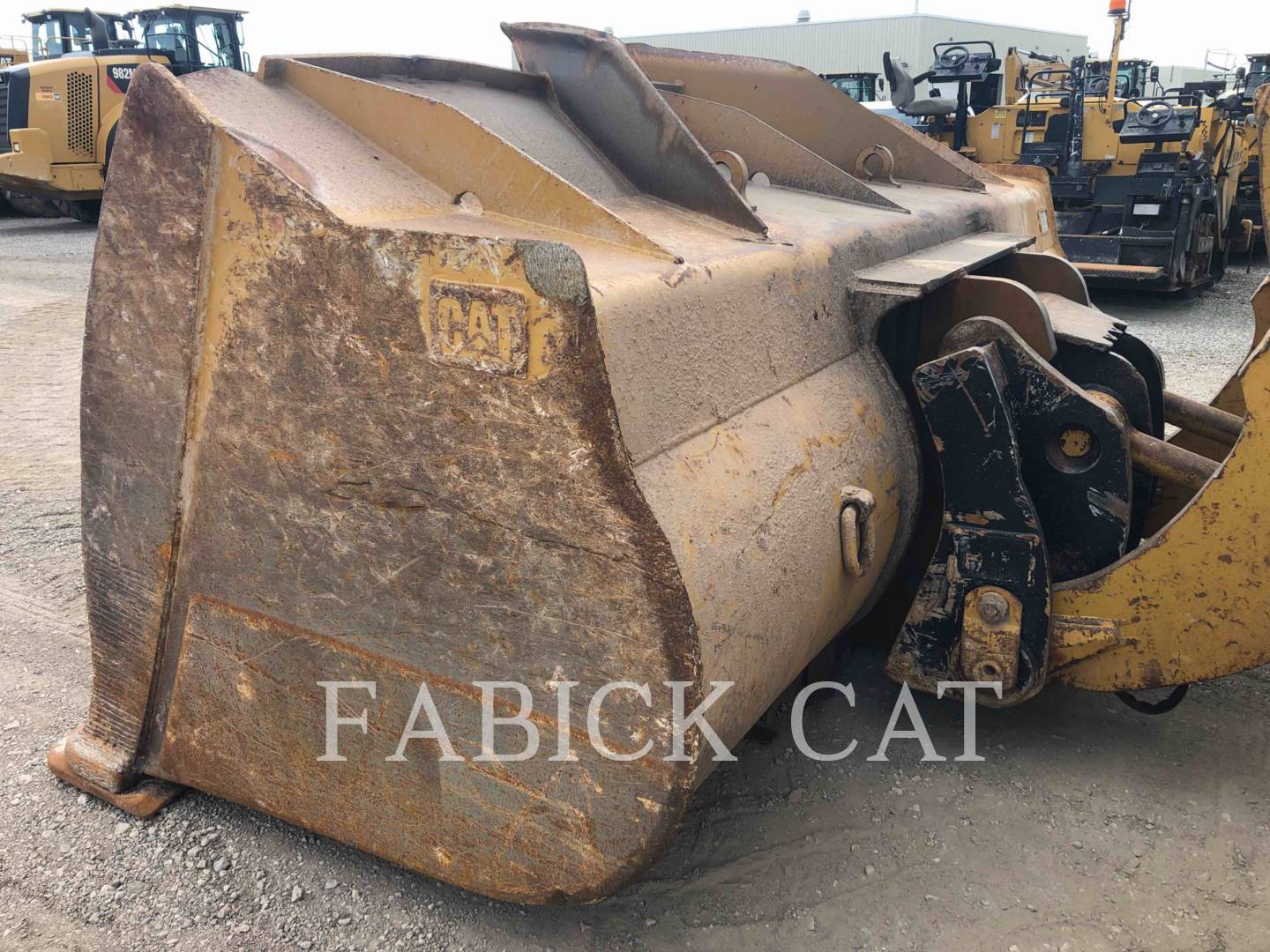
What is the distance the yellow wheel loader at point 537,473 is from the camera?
1616mm

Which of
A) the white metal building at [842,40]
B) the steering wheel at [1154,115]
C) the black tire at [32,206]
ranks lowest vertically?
the black tire at [32,206]

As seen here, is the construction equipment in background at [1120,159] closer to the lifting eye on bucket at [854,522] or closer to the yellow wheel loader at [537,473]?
the yellow wheel loader at [537,473]

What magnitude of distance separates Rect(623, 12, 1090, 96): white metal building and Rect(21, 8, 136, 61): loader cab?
69.7 ft

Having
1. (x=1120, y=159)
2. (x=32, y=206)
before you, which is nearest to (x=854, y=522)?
(x=1120, y=159)

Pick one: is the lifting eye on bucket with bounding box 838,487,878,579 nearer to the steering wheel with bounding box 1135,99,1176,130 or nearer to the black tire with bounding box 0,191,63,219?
the steering wheel with bounding box 1135,99,1176,130

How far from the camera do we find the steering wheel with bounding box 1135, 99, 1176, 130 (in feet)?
31.0

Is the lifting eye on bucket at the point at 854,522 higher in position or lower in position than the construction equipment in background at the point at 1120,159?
lower

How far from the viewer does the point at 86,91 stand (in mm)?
12312

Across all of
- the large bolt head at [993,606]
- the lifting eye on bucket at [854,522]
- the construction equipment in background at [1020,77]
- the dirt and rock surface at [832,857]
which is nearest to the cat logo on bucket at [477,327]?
the lifting eye on bucket at [854,522]

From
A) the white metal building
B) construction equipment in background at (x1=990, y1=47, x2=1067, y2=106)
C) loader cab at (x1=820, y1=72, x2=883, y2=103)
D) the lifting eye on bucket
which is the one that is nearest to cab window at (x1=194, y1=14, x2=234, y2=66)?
loader cab at (x1=820, y1=72, x2=883, y2=103)

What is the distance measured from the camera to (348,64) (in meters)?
2.29

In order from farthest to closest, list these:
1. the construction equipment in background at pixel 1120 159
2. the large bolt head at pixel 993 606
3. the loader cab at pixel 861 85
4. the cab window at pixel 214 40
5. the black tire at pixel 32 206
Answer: the black tire at pixel 32 206
the loader cab at pixel 861 85
the cab window at pixel 214 40
the construction equipment in background at pixel 1120 159
the large bolt head at pixel 993 606

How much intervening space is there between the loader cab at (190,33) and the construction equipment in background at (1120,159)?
8.20 m

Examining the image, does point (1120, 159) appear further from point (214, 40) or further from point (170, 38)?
point (170, 38)
